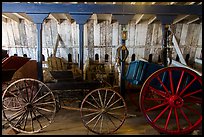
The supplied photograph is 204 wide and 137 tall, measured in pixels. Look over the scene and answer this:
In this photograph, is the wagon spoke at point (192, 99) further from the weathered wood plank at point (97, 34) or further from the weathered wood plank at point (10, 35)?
the weathered wood plank at point (10, 35)

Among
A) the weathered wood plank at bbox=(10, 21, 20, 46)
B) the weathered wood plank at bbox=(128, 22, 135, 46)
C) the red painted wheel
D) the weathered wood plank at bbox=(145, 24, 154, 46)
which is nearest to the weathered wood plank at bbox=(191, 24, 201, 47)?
the weathered wood plank at bbox=(145, 24, 154, 46)

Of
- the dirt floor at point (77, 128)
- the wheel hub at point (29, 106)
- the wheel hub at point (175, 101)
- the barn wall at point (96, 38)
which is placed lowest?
the dirt floor at point (77, 128)

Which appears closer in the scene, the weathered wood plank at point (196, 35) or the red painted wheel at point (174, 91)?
the red painted wheel at point (174, 91)

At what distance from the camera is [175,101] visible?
3412mm

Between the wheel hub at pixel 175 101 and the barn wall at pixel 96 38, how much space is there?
12.3 ft

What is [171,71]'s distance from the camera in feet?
11.0

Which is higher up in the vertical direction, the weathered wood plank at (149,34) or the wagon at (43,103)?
the weathered wood plank at (149,34)

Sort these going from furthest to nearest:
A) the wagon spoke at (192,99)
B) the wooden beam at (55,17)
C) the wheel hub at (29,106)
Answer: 1. the wooden beam at (55,17)
2. the wheel hub at (29,106)
3. the wagon spoke at (192,99)

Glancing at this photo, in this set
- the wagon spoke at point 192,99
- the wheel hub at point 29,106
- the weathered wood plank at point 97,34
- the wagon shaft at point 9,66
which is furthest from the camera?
the weathered wood plank at point 97,34

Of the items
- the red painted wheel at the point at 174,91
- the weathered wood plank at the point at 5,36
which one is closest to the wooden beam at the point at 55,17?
the weathered wood plank at the point at 5,36

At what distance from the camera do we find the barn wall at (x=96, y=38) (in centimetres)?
671

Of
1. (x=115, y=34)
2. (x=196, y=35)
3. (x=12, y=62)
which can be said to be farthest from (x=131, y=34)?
(x=12, y=62)

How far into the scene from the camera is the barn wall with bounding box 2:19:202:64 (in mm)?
6707

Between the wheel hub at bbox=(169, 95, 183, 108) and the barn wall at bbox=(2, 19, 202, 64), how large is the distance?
3757mm
